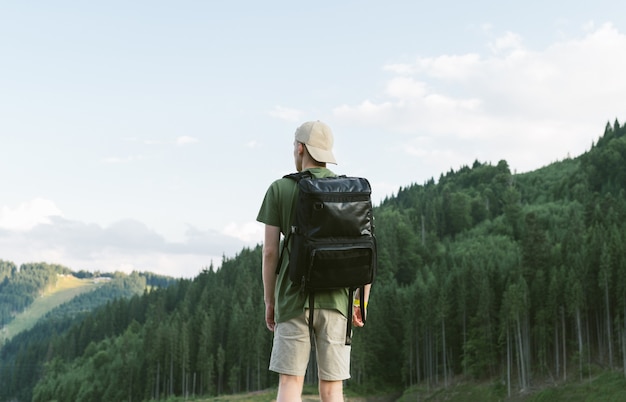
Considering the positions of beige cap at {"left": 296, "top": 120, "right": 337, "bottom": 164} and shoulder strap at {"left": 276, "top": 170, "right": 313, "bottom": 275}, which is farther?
beige cap at {"left": 296, "top": 120, "right": 337, "bottom": 164}

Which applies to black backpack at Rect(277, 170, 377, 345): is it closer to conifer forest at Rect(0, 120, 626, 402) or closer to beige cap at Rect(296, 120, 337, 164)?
beige cap at Rect(296, 120, 337, 164)

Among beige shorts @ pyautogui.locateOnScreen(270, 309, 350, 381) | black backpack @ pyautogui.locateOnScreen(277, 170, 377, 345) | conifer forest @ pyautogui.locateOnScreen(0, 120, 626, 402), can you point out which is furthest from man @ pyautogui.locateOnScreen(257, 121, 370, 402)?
conifer forest @ pyautogui.locateOnScreen(0, 120, 626, 402)

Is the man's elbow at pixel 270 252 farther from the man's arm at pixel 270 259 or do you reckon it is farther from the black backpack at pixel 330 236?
the black backpack at pixel 330 236

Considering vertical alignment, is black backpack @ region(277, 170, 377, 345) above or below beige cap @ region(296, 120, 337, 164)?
below

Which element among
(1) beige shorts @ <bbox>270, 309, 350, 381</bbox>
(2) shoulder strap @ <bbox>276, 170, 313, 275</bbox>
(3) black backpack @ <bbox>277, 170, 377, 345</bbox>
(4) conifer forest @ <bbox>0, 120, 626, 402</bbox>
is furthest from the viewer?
(4) conifer forest @ <bbox>0, 120, 626, 402</bbox>

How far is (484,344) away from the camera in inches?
3403

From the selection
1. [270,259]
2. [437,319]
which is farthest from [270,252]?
[437,319]

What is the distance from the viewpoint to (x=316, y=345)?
5.88m

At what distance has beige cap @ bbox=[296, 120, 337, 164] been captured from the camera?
19.8 ft

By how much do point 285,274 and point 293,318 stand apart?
1.32ft

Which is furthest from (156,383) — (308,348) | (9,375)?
(308,348)

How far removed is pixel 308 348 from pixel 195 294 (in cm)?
17263

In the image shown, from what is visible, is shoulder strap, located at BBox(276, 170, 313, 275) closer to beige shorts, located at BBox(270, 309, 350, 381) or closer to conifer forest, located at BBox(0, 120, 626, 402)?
beige shorts, located at BBox(270, 309, 350, 381)

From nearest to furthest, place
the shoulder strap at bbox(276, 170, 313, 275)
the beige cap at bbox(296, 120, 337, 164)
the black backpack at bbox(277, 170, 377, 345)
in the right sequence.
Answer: the black backpack at bbox(277, 170, 377, 345) < the shoulder strap at bbox(276, 170, 313, 275) < the beige cap at bbox(296, 120, 337, 164)
